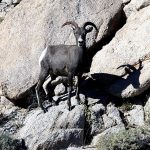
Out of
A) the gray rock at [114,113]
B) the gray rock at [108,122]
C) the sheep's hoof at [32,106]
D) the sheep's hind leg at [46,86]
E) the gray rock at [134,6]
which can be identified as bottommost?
the gray rock at [108,122]

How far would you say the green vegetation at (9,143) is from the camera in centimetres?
1438

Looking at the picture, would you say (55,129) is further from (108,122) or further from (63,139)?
(108,122)

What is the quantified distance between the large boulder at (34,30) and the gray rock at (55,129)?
4.83 feet

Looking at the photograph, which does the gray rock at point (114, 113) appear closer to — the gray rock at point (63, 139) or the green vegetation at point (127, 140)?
the green vegetation at point (127, 140)

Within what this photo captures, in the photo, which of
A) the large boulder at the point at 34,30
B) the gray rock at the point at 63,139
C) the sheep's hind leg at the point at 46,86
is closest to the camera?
the gray rock at the point at 63,139

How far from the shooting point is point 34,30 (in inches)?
676

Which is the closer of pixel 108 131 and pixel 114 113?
pixel 108 131

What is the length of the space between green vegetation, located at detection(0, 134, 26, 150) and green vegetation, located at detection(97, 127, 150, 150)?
1844 millimetres

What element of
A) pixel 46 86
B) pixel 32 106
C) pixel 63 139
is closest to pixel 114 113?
pixel 63 139

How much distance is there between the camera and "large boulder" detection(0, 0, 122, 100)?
649 inches

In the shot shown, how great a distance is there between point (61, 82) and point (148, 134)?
115 inches

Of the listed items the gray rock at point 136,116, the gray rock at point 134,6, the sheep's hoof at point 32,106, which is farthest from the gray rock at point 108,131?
the gray rock at point 134,6

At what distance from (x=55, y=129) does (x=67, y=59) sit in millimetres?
1752

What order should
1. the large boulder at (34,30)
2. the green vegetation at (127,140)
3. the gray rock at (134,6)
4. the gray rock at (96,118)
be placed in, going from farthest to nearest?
1. the gray rock at (134,6)
2. the large boulder at (34,30)
3. the gray rock at (96,118)
4. the green vegetation at (127,140)
